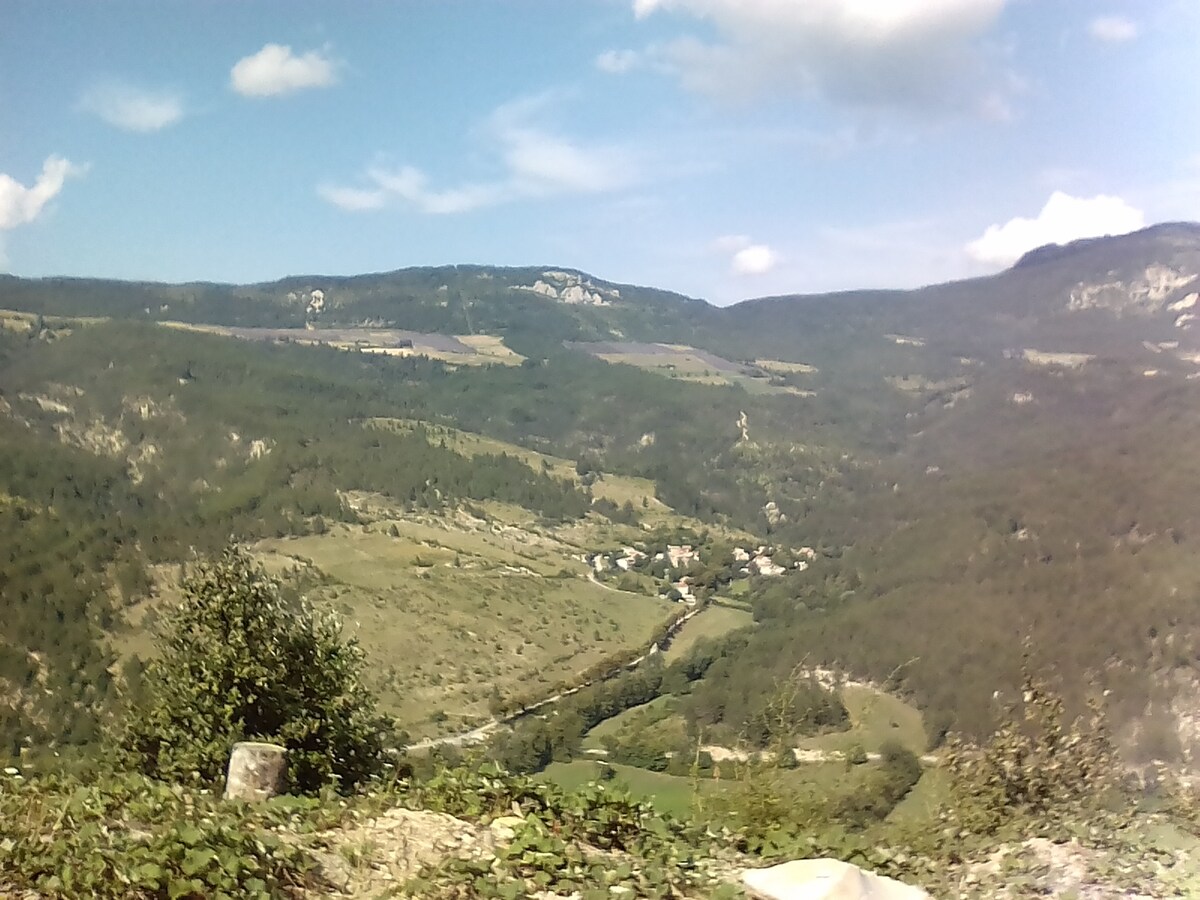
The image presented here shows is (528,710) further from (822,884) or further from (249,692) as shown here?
(822,884)

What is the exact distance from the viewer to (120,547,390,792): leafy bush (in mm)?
6918

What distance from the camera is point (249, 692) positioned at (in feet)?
25.0

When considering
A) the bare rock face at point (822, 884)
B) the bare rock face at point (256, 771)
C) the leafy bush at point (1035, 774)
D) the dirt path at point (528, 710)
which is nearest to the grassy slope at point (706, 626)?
the dirt path at point (528, 710)

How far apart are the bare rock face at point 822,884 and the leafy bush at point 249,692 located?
3.45 meters

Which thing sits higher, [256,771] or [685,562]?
[256,771]

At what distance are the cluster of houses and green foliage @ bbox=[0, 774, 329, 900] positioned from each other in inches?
2055

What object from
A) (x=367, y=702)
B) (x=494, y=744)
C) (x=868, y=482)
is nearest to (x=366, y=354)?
(x=868, y=482)

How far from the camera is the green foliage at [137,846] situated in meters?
3.09

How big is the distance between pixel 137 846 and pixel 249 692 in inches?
181

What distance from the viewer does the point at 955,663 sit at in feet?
91.0

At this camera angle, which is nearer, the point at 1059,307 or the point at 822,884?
the point at 822,884

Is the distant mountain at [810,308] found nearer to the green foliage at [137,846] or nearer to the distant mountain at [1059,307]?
the distant mountain at [1059,307]

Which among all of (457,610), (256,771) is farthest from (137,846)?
(457,610)

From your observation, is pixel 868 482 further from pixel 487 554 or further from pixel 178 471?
pixel 178 471
